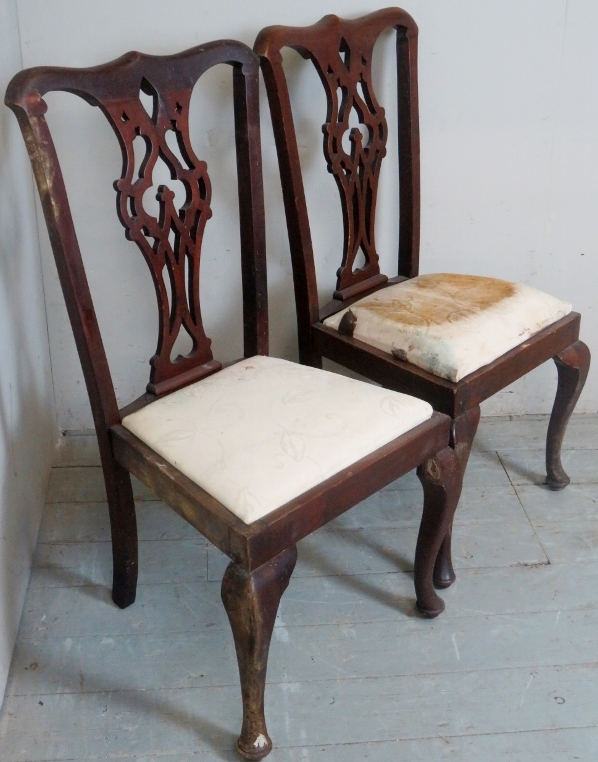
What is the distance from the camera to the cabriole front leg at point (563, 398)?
1639 mm

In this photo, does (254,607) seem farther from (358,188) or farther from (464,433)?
(358,188)

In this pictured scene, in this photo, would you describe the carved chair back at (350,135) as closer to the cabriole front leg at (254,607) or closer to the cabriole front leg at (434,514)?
the cabriole front leg at (434,514)

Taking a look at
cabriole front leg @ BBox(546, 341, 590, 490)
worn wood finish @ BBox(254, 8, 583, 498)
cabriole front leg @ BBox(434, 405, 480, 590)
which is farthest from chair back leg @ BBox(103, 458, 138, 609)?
cabriole front leg @ BBox(546, 341, 590, 490)

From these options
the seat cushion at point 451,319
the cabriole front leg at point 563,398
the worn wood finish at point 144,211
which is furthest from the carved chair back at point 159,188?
the cabriole front leg at point 563,398

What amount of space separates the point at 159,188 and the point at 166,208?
0.03 meters

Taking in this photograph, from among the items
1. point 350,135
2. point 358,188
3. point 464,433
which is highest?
point 350,135

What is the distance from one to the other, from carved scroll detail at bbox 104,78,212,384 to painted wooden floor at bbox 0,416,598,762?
1.54 ft

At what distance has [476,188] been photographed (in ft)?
5.82

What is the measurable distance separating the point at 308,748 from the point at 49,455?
935 millimetres

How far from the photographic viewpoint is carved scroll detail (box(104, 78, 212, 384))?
1250mm

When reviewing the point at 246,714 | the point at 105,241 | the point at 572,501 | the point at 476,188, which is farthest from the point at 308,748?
the point at 476,188

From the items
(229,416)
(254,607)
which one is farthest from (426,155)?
(254,607)

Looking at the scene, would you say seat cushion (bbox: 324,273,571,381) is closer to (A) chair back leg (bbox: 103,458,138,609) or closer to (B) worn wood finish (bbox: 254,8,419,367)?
(B) worn wood finish (bbox: 254,8,419,367)

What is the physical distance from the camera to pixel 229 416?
4.06 feet
